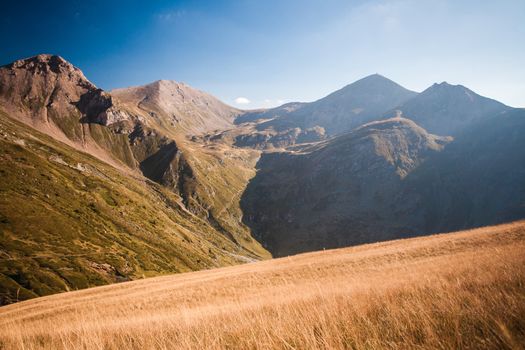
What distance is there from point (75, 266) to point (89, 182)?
9012 cm

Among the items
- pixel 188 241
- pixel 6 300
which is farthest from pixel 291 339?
pixel 188 241

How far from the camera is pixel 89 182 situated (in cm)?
18238

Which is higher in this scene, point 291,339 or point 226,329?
point 291,339

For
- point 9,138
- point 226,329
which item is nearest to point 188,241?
point 9,138

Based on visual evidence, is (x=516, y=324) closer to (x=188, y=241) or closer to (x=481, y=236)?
(x=481, y=236)

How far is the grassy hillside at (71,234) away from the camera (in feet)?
322

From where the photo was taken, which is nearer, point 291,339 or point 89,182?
point 291,339

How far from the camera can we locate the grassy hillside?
322 feet

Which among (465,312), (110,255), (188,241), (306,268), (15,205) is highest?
(465,312)

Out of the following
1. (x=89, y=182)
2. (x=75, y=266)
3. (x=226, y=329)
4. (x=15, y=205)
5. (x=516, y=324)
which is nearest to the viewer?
(x=516, y=324)

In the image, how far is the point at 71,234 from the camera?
4921 inches

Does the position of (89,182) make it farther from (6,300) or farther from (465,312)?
(465,312)

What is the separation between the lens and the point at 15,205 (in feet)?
396

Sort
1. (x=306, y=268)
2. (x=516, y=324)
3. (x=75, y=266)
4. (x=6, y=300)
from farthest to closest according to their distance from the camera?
(x=75, y=266) → (x=6, y=300) → (x=306, y=268) → (x=516, y=324)
